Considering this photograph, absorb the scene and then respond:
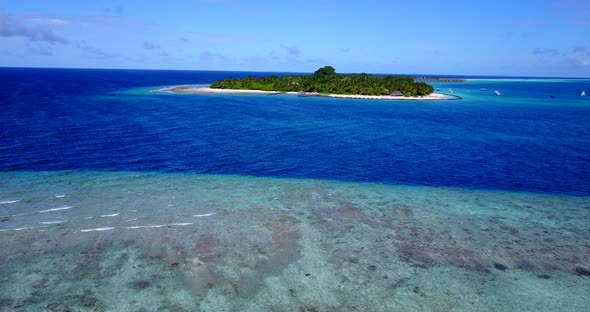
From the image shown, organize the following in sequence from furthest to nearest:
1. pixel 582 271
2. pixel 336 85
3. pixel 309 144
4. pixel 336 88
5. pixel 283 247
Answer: pixel 336 85, pixel 336 88, pixel 309 144, pixel 283 247, pixel 582 271

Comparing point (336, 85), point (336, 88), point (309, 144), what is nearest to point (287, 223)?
point (309, 144)

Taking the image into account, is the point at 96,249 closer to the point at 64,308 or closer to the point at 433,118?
the point at 64,308

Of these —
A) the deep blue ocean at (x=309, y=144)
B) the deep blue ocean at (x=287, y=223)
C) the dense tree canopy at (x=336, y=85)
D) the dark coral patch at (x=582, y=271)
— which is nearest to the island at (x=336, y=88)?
the dense tree canopy at (x=336, y=85)

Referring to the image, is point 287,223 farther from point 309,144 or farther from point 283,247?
point 309,144

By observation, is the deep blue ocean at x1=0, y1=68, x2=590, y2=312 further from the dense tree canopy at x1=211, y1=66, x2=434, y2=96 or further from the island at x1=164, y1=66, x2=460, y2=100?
the dense tree canopy at x1=211, y1=66, x2=434, y2=96

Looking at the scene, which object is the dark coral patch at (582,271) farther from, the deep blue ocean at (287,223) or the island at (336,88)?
the island at (336,88)

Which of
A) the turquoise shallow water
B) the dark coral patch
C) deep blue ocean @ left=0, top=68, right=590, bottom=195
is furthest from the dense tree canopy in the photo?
the dark coral patch
